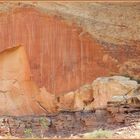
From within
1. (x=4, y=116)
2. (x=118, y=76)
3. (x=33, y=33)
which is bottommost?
(x=4, y=116)

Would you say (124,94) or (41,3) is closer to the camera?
(124,94)

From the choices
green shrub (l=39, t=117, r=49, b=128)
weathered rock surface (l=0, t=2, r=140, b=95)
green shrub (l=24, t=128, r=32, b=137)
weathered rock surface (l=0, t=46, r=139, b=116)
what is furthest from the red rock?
green shrub (l=24, t=128, r=32, b=137)

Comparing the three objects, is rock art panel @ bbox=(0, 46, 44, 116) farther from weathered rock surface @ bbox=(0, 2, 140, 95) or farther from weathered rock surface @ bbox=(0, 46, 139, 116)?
weathered rock surface @ bbox=(0, 2, 140, 95)

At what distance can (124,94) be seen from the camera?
1770 centimetres

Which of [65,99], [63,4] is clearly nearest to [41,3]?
[63,4]

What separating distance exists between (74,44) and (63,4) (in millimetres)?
1386

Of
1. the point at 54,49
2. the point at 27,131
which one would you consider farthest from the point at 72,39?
the point at 27,131

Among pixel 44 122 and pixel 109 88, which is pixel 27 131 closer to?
pixel 44 122

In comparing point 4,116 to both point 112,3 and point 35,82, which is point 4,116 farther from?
point 112,3

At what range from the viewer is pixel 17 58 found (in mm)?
18938

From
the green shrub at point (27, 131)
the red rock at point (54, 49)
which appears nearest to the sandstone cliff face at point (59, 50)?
the red rock at point (54, 49)

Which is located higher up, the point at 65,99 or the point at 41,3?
the point at 41,3

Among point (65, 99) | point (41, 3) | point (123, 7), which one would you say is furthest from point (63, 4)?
point (65, 99)

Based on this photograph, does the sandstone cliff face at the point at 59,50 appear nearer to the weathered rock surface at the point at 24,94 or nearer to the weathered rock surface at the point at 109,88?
the weathered rock surface at the point at 24,94
